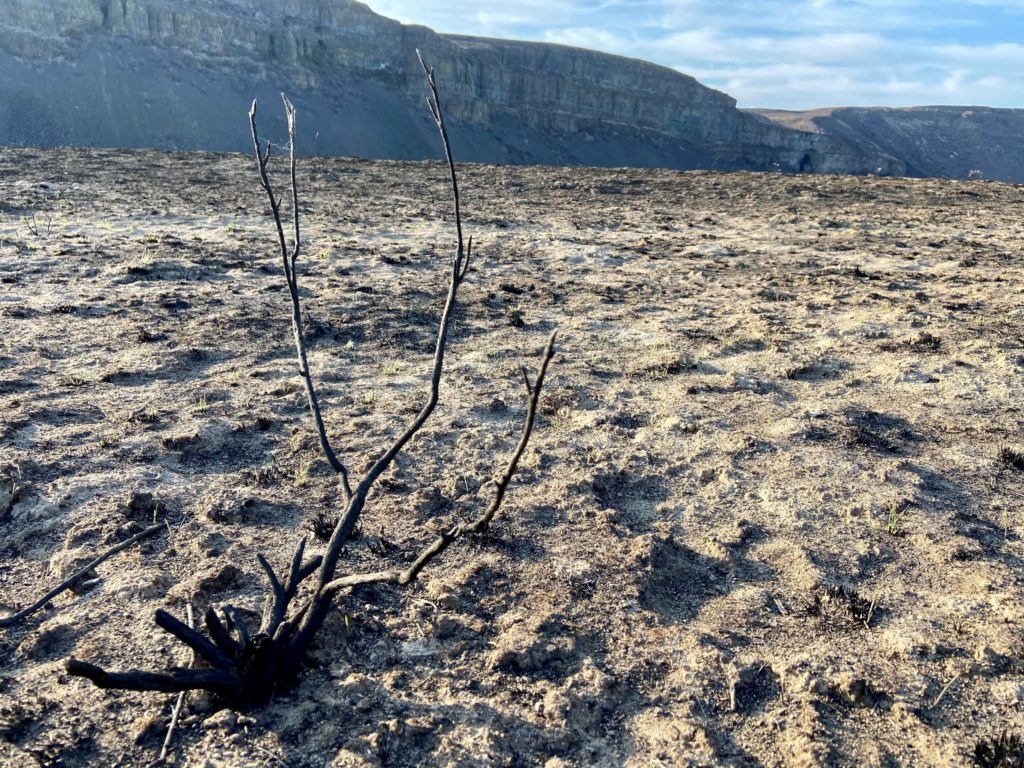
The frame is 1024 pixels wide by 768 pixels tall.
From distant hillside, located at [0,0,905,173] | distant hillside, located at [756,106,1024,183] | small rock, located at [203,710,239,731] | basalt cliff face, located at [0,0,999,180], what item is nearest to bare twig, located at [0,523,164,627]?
small rock, located at [203,710,239,731]

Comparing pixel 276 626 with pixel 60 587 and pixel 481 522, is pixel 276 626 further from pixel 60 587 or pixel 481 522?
pixel 481 522

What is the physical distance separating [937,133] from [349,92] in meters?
124

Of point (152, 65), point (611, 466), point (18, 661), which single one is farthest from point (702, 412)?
point (152, 65)

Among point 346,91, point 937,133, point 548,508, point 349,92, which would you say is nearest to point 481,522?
point 548,508

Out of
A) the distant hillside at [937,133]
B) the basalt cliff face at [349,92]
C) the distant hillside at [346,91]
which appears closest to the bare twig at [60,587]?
the basalt cliff face at [349,92]

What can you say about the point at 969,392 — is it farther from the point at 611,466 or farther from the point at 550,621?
the point at 550,621

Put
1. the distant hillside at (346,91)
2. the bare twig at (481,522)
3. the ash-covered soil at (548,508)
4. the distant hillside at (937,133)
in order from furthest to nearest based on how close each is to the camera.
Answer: the distant hillside at (937,133), the distant hillside at (346,91), the ash-covered soil at (548,508), the bare twig at (481,522)

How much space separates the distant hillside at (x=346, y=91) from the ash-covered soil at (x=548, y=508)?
60367 mm

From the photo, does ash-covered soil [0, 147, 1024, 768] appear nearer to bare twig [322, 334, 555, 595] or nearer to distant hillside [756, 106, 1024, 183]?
bare twig [322, 334, 555, 595]

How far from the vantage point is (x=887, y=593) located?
139 inches

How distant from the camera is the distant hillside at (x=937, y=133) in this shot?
13275cm

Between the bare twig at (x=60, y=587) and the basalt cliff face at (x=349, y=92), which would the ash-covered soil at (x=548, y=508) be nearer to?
the bare twig at (x=60, y=587)

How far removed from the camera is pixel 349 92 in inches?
3509

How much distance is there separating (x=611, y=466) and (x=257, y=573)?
2.33m
